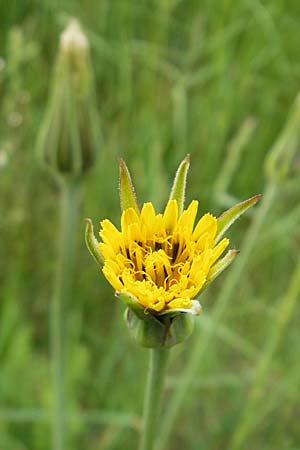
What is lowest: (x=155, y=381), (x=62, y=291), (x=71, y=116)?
(x=155, y=381)

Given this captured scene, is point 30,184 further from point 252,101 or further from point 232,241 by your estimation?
point 252,101

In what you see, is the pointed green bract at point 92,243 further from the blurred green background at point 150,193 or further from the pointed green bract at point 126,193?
the blurred green background at point 150,193

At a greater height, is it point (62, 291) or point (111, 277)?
point (62, 291)

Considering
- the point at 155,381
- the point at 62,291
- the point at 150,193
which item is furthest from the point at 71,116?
the point at 155,381

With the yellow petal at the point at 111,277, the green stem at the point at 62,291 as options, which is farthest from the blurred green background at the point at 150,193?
the yellow petal at the point at 111,277

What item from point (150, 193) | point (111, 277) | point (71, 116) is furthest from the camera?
point (150, 193)

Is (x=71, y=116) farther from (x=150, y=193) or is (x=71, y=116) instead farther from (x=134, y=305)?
(x=134, y=305)
